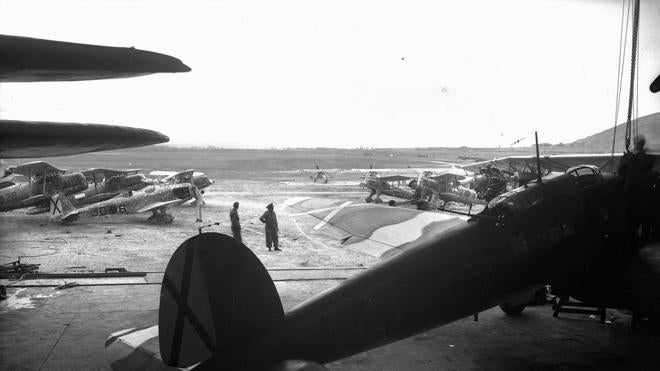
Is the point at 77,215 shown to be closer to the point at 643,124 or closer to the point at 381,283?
the point at 381,283

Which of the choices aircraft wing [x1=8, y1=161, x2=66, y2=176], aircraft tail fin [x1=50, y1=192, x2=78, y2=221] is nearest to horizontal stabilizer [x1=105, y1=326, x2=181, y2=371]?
aircraft tail fin [x1=50, y1=192, x2=78, y2=221]

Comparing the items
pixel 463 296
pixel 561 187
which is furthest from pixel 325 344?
pixel 561 187

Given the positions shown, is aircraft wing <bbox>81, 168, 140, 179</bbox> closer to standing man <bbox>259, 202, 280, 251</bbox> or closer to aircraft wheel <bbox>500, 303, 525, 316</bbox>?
standing man <bbox>259, 202, 280, 251</bbox>

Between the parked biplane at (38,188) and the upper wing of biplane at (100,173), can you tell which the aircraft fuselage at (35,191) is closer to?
the parked biplane at (38,188)

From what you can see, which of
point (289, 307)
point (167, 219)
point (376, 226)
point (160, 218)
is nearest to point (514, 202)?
point (376, 226)

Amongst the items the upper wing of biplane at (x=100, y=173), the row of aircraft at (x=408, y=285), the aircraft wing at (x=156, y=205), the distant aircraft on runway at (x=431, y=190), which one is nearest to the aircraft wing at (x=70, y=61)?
the row of aircraft at (x=408, y=285)
